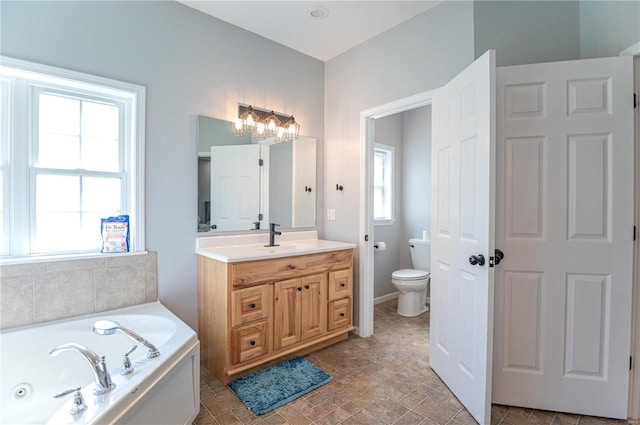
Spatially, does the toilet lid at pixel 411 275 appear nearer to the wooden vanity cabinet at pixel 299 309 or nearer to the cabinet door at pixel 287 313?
the wooden vanity cabinet at pixel 299 309

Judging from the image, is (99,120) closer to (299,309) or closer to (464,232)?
(299,309)

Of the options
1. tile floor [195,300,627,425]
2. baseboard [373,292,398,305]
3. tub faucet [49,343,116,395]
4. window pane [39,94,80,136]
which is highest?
window pane [39,94,80,136]

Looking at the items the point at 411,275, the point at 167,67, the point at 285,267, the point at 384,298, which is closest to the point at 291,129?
the point at 167,67

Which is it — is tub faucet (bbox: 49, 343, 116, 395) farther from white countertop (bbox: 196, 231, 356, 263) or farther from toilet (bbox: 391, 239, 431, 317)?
toilet (bbox: 391, 239, 431, 317)

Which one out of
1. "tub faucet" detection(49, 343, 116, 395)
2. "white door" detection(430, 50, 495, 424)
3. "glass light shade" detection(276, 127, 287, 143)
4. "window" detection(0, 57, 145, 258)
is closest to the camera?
"tub faucet" detection(49, 343, 116, 395)

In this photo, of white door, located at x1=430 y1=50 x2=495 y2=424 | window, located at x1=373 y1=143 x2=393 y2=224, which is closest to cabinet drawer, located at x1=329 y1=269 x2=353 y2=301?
white door, located at x1=430 y1=50 x2=495 y2=424

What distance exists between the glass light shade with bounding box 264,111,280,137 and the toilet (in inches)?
77.4

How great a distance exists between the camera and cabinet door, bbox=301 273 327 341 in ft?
7.97

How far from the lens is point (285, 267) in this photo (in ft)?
7.51

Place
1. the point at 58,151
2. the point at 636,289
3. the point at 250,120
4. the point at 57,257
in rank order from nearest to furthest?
the point at 636,289
the point at 57,257
the point at 58,151
the point at 250,120

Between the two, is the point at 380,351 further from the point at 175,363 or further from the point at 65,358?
the point at 65,358

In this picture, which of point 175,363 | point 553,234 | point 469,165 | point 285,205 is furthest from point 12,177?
point 553,234

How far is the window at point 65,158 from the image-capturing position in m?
1.79

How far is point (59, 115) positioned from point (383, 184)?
3.27 m
